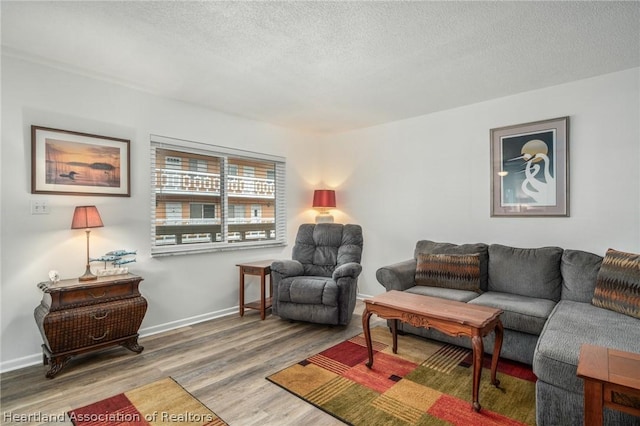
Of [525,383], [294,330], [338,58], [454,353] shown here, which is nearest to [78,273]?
[294,330]

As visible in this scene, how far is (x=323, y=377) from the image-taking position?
94.7 inches

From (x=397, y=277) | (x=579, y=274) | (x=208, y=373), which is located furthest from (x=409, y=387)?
(x=579, y=274)

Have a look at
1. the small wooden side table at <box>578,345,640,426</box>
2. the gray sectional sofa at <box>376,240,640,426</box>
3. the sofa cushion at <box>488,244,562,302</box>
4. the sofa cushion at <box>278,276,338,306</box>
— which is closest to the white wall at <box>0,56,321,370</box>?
the sofa cushion at <box>278,276,338,306</box>

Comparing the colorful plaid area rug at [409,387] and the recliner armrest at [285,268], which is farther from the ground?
the recliner armrest at [285,268]

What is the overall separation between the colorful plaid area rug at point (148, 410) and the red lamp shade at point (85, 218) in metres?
1.33

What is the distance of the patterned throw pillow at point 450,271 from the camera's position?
314 centimetres

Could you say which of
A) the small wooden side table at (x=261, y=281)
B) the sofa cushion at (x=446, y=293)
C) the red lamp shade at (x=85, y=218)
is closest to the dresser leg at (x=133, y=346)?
→ the red lamp shade at (x=85, y=218)

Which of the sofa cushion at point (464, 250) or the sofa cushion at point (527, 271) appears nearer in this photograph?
the sofa cushion at point (527, 271)

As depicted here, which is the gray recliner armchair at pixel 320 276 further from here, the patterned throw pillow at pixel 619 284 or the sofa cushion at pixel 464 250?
the patterned throw pillow at pixel 619 284

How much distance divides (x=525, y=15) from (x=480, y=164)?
181cm

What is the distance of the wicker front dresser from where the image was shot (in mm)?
2428

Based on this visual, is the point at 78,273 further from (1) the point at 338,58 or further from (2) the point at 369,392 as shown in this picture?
(1) the point at 338,58

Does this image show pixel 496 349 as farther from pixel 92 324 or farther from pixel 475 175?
pixel 92 324

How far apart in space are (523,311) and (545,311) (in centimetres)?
16
